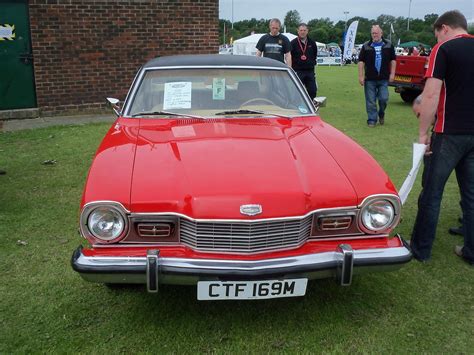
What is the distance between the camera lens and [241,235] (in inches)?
104

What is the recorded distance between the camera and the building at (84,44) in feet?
31.1

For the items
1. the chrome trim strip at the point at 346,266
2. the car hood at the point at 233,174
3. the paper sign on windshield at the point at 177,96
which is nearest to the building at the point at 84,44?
the paper sign on windshield at the point at 177,96

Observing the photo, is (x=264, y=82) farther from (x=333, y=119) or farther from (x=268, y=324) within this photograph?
(x=333, y=119)

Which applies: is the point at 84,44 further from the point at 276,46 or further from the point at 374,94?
the point at 374,94

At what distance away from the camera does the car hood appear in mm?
2641

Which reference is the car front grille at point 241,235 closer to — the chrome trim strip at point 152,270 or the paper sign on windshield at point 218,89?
the chrome trim strip at point 152,270

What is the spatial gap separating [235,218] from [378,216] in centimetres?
89

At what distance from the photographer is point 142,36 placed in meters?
10.4

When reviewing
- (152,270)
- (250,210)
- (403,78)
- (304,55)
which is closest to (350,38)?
(403,78)

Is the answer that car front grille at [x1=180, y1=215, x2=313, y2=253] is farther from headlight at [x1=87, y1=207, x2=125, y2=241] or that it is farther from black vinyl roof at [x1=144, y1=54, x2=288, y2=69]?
black vinyl roof at [x1=144, y1=54, x2=288, y2=69]

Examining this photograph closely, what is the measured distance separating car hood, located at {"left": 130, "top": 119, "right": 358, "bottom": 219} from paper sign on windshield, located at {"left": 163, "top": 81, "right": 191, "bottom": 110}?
51cm


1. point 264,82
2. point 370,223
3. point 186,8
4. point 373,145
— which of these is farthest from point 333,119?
point 370,223

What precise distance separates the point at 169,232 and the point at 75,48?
832 centimetres

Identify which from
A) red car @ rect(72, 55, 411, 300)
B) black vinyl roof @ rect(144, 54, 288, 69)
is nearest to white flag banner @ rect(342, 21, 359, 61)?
black vinyl roof @ rect(144, 54, 288, 69)
